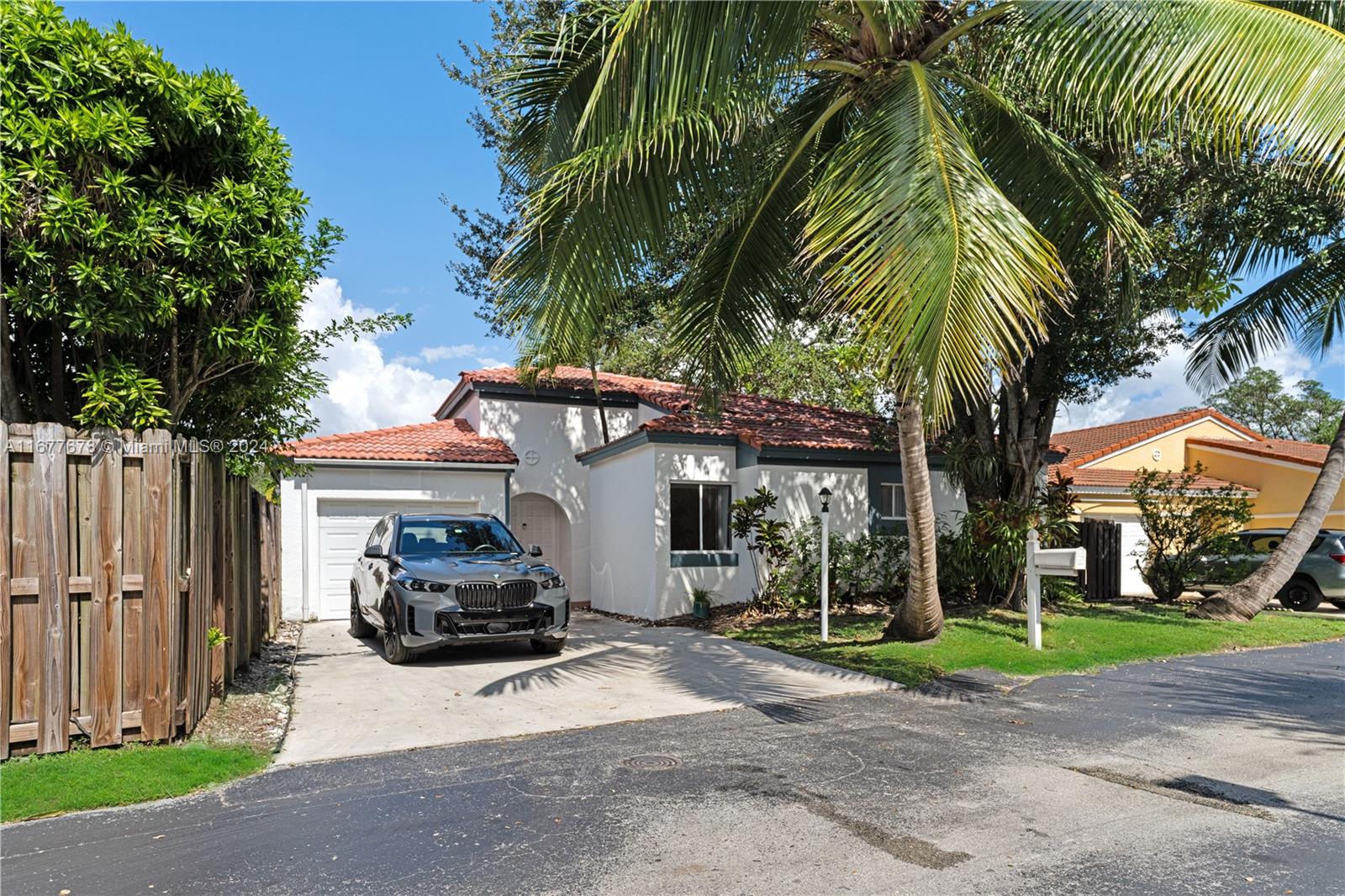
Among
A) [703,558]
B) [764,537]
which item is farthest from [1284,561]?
[703,558]

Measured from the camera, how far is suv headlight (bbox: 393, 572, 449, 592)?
9812mm

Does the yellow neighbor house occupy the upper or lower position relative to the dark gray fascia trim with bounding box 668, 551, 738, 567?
upper

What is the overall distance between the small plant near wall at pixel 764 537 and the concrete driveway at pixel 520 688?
7.68 ft

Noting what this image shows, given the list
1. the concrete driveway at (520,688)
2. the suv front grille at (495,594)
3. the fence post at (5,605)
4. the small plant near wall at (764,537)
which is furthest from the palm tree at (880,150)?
the fence post at (5,605)

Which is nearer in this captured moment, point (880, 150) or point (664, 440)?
point (880, 150)

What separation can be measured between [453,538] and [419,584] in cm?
155

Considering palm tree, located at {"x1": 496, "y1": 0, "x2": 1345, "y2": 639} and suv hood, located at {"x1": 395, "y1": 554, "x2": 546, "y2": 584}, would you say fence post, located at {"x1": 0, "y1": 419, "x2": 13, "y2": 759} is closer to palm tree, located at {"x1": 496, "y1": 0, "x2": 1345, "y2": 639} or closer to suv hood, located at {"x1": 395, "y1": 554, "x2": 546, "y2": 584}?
palm tree, located at {"x1": 496, "y1": 0, "x2": 1345, "y2": 639}

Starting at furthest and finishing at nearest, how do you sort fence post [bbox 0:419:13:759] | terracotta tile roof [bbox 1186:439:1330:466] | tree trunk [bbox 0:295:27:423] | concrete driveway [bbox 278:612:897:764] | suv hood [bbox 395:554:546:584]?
terracotta tile roof [bbox 1186:439:1330:466] → suv hood [bbox 395:554:546:584] → concrete driveway [bbox 278:612:897:764] → tree trunk [bbox 0:295:27:423] → fence post [bbox 0:419:13:759]

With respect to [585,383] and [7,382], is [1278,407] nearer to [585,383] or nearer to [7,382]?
[585,383]

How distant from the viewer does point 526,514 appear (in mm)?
18406

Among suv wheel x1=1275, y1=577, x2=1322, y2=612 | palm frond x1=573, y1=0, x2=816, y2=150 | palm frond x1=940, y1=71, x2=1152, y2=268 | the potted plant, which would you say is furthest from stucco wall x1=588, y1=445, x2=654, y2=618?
suv wheel x1=1275, y1=577, x2=1322, y2=612

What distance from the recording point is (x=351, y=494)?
15.6m

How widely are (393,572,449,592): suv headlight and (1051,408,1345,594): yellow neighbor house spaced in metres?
16.1

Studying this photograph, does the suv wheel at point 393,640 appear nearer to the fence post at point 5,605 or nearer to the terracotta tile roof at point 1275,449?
the fence post at point 5,605
